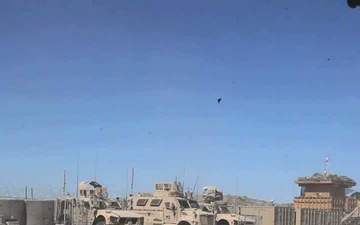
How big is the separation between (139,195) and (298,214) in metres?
14.7

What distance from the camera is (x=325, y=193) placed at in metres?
44.0

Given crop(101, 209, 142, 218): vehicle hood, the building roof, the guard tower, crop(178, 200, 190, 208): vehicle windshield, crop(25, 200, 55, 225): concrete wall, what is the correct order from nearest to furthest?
crop(101, 209, 142, 218): vehicle hood → crop(25, 200, 55, 225): concrete wall → crop(178, 200, 190, 208): vehicle windshield → the guard tower → the building roof

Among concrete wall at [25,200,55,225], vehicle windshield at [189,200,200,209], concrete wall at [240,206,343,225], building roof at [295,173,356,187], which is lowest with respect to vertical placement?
concrete wall at [240,206,343,225]

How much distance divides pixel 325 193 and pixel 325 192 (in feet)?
0.39

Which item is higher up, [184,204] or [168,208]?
[184,204]

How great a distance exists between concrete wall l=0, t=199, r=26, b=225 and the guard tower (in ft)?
84.0

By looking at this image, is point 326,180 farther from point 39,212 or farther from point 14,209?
point 14,209

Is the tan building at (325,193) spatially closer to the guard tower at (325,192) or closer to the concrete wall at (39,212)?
the guard tower at (325,192)

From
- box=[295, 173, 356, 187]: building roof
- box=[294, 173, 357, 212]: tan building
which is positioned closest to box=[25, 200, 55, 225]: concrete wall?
box=[294, 173, 357, 212]: tan building

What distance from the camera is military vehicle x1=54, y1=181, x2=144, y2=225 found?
24.9m

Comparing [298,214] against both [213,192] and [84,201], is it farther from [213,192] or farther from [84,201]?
[84,201]

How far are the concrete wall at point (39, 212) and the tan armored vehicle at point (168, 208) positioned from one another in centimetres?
402

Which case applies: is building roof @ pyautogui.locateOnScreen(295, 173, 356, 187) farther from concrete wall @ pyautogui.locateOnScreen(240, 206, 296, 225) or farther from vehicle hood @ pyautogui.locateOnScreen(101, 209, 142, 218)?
vehicle hood @ pyautogui.locateOnScreen(101, 209, 142, 218)

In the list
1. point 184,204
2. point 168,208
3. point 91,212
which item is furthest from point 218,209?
point 91,212
